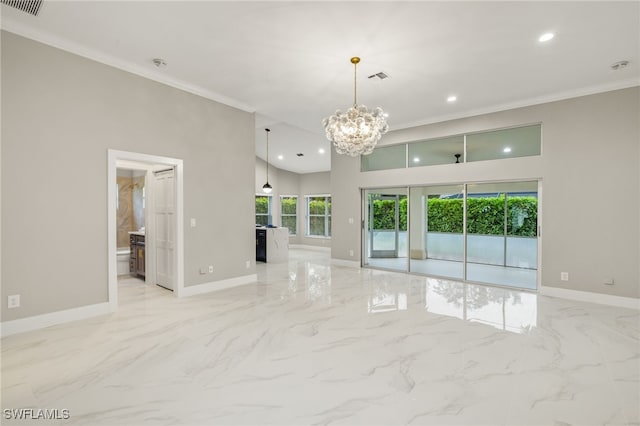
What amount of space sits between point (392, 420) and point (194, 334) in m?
2.34

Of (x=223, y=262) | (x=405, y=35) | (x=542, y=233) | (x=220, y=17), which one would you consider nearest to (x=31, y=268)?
(x=223, y=262)

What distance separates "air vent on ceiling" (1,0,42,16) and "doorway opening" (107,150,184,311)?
1.58 metres

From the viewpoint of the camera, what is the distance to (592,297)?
475cm

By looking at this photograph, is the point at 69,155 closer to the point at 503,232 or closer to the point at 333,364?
the point at 333,364

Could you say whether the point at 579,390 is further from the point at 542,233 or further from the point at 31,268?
the point at 31,268

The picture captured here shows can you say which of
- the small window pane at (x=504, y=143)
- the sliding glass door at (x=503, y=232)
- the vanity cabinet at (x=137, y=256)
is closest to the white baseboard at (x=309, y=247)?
the sliding glass door at (x=503, y=232)

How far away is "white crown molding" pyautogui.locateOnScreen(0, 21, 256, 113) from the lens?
10.9ft

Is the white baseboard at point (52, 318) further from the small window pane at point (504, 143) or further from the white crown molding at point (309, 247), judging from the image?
the white crown molding at point (309, 247)

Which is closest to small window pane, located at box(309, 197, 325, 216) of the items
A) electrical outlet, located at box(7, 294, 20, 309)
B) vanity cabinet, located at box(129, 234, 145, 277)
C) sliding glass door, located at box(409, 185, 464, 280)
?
sliding glass door, located at box(409, 185, 464, 280)

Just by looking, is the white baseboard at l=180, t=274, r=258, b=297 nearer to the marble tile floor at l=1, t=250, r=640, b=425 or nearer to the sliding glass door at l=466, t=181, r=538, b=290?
the marble tile floor at l=1, t=250, r=640, b=425

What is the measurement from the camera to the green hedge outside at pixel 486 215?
5.79 m

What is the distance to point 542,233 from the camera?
524 centimetres

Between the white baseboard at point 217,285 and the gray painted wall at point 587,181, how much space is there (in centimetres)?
487

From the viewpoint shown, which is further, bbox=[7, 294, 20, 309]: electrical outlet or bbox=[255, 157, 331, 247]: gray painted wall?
bbox=[255, 157, 331, 247]: gray painted wall
